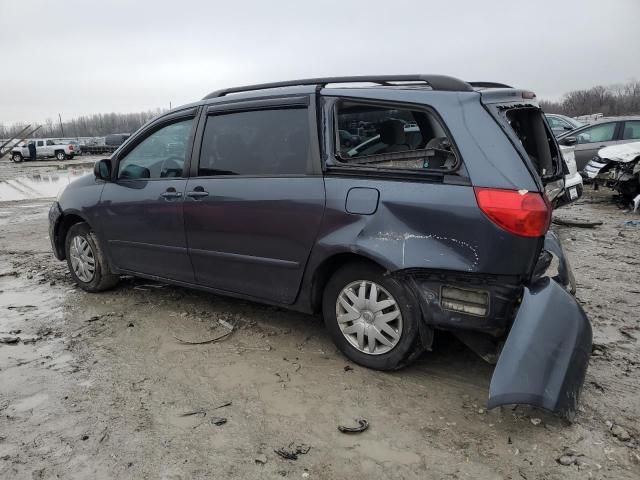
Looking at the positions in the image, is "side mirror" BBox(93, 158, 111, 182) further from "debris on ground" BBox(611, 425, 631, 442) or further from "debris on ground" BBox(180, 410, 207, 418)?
"debris on ground" BBox(611, 425, 631, 442)

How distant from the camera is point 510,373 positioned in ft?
8.29

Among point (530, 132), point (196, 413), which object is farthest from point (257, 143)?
point (530, 132)

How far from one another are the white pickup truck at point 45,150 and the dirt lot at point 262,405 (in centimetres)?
4026

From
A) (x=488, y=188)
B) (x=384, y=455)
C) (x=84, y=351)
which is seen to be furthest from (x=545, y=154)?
(x=84, y=351)

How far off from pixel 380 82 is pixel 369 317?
5.09ft

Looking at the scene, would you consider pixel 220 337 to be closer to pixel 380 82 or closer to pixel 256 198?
pixel 256 198

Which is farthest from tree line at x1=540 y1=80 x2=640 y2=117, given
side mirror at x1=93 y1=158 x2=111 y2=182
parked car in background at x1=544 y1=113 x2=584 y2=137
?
side mirror at x1=93 y1=158 x2=111 y2=182

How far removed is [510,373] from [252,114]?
2444 mm

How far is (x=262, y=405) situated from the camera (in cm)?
292

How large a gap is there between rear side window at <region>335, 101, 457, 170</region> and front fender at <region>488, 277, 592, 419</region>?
3.25ft

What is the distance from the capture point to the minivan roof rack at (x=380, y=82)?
9.89ft

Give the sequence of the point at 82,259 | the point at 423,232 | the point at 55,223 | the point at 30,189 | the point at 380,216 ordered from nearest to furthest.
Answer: the point at 423,232 < the point at 380,216 < the point at 82,259 < the point at 55,223 < the point at 30,189

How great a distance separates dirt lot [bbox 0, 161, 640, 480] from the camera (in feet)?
7.87

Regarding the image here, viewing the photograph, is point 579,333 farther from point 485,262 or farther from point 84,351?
point 84,351
